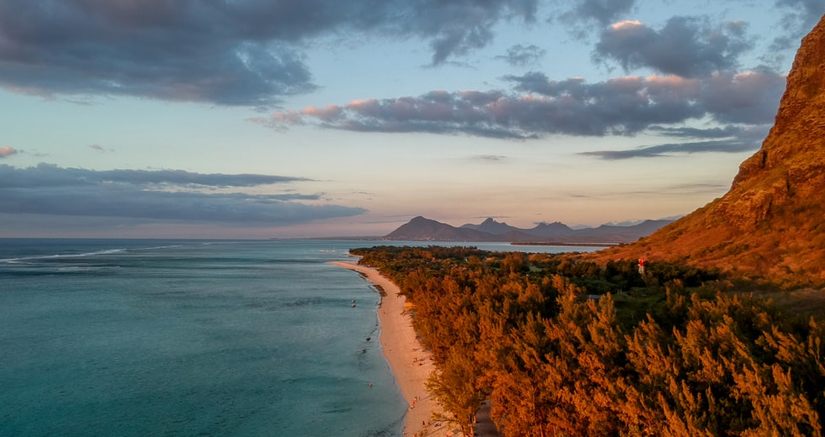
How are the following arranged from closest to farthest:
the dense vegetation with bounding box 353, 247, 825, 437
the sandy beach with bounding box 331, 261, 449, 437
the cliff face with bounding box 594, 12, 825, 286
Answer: the dense vegetation with bounding box 353, 247, 825, 437 → the sandy beach with bounding box 331, 261, 449, 437 → the cliff face with bounding box 594, 12, 825, 286

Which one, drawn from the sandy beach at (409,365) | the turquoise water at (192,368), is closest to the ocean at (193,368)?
the turquoise water at (192,368)

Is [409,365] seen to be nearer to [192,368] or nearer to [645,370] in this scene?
[192,368]

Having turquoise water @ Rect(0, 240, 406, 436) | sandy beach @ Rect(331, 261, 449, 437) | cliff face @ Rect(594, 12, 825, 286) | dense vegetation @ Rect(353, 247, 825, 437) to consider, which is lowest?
turquoise water @ Rect(0, 240, 406, 436)

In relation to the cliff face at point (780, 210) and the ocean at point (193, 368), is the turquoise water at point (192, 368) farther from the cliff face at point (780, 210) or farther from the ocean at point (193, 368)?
the cliff face at point (780, 210)

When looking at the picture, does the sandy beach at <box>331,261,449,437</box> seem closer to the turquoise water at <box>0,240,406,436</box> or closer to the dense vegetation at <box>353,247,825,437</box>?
the turquoise water at <box>0,240,406,436</box>

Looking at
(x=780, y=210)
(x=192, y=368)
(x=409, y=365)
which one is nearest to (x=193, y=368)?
(x=192, y=368)

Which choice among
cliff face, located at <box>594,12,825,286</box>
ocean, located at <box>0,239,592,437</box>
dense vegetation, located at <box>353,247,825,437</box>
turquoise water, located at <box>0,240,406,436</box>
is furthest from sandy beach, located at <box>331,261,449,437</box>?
cliff face, located at <box>594,12,825,286</box>
